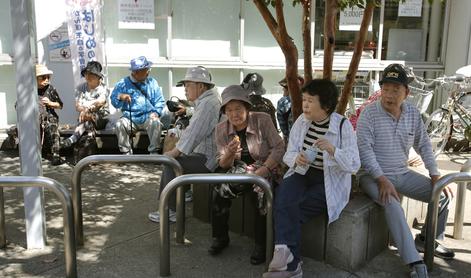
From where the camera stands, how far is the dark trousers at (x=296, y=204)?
3.47 metres

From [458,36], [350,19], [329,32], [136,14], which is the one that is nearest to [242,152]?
[329,32]

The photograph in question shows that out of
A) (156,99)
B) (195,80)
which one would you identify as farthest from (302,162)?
(156,99)

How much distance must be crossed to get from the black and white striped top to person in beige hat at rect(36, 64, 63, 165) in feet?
14.5

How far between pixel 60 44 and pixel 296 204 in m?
5.68

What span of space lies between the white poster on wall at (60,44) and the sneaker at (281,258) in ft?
18.6

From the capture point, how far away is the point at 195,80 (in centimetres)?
457

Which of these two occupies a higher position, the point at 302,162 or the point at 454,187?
the point at 302,162

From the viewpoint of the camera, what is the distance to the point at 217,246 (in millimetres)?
4004

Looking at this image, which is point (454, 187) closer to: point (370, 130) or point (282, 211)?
point (370, 130)

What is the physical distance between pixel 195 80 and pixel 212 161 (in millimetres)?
780

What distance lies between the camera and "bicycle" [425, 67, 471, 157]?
24.0 ft

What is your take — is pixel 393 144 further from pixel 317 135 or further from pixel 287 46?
pixel 287 46

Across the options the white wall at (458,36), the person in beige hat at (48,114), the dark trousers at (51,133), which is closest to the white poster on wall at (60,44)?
the person in beige hat at (48,114)

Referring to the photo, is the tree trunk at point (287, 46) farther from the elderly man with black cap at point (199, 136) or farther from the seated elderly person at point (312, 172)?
the seated elderly person at point (312, 172)
